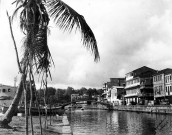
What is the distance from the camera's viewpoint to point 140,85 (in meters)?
119

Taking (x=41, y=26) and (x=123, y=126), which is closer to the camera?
(x=41, y=26)

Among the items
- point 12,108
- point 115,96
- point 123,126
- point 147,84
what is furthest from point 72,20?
point 115,96

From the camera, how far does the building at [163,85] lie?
94.8m

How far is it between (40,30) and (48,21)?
33cm

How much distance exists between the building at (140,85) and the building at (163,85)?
5.52 metres

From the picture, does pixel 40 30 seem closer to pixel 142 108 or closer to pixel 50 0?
pixel 50 0

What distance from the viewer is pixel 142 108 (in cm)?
9300

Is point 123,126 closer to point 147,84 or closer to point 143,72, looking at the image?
point 147,84

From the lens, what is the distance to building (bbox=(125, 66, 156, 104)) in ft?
378

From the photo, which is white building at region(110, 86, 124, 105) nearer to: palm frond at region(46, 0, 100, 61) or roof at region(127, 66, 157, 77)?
roof at region(127, 66, 157, 77)

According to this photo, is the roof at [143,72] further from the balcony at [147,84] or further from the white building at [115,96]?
the white building at [115,96]

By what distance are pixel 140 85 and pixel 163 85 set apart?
20.6 meters

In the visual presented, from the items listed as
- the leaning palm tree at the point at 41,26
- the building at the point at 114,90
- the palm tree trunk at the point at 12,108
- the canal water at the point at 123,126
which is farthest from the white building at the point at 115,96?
the leaning palm tree at the point at 41,26

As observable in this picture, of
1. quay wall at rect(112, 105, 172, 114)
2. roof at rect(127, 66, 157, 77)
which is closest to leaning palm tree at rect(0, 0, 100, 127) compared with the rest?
quay wall at rect(112, 105, 172, 114)
